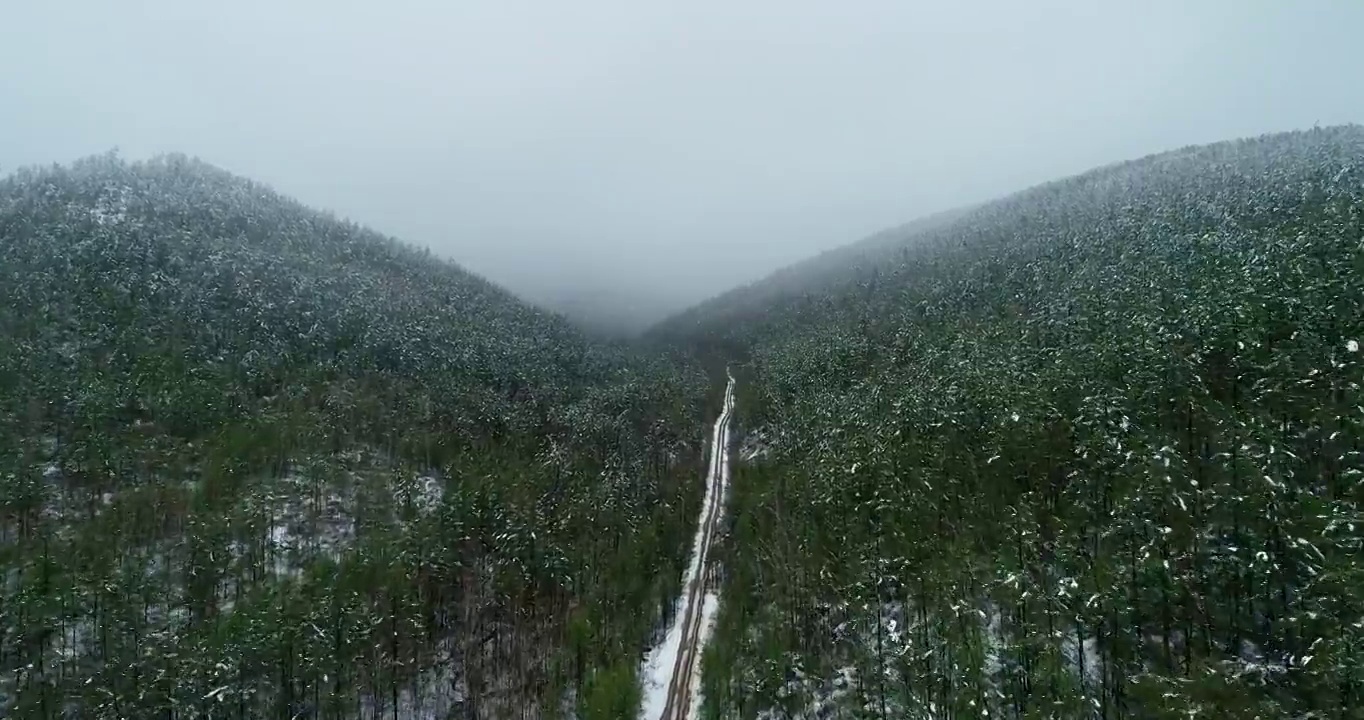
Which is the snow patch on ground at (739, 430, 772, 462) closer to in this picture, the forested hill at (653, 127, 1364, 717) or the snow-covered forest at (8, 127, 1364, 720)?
the snow-covered forest at (8, 127, 1364, 720)

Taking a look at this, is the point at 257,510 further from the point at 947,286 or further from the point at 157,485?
the point at 947,286

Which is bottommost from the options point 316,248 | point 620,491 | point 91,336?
point 620,491

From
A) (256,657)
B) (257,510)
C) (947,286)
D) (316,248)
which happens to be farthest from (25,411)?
(947,286)

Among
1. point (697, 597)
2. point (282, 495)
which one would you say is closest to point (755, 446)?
point (697, 597)

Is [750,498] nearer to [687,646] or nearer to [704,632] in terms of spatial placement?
[704,632]

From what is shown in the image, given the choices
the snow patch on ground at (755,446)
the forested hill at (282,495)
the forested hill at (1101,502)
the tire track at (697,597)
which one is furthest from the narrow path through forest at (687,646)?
the snow patch on ground at (755,446)

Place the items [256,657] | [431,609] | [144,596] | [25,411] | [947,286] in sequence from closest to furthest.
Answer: [256,657] < [144,596] < [431,609] < [25,411] < [947,286]
